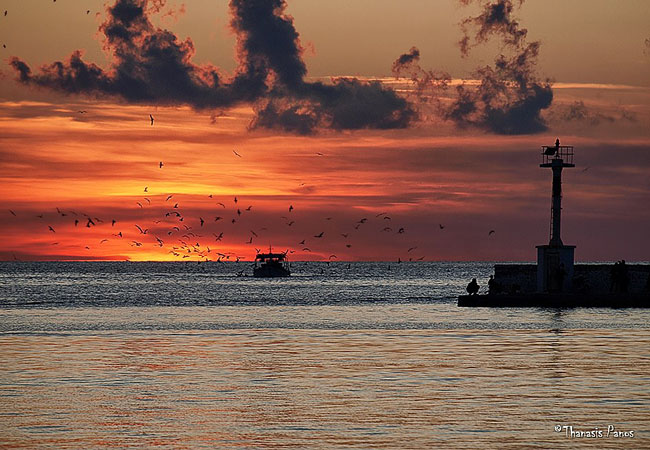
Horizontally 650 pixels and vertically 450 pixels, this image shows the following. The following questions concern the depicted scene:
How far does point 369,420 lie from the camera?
24.8 m

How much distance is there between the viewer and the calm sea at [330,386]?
2297 cm

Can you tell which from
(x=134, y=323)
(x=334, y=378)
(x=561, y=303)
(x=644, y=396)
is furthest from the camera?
(x=561, y=303)

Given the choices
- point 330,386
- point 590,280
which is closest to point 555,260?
point 590,280

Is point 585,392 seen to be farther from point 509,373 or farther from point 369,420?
point 369,420

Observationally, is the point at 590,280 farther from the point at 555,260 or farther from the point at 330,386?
the point at 330,386

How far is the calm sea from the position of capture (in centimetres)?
2297

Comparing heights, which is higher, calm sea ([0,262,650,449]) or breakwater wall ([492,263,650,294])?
calm sea ([0,262,650,449])

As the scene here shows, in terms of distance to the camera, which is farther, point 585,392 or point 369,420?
point 585,392

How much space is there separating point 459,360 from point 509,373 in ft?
14.3

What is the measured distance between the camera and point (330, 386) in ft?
101

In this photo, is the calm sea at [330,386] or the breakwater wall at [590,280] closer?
the calm sea at [330,386]

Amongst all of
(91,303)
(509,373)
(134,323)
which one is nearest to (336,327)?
(134,323)

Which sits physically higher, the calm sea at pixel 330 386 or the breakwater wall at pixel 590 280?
the calm sea at pixel 330 386

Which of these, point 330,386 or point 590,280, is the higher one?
point 330,386
